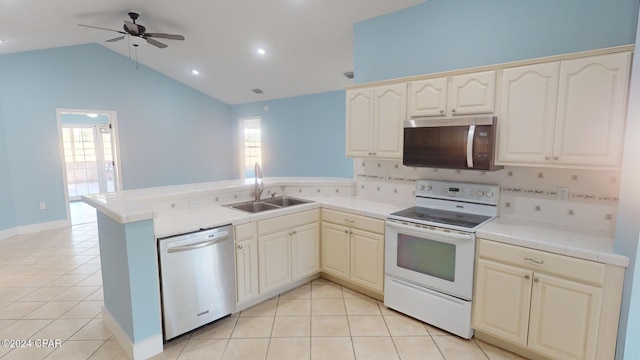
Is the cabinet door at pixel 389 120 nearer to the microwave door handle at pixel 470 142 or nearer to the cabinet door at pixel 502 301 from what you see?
the microwave door handle at pixel 470 142

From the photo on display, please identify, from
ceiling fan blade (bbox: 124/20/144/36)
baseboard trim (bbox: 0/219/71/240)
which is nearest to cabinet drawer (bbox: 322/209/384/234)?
ceiling fan blade (bbox: 124/20/144/36)

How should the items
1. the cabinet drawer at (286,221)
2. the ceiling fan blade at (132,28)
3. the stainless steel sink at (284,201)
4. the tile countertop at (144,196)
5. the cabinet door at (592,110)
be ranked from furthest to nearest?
the ceiling fan blade at (132,28)
the stainless steel sink at (284,201)
the cabinet drawer at (286,221)
the tile countertop at (144,196)
the cabinet door at (592,110)

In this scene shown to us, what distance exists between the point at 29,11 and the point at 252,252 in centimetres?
403

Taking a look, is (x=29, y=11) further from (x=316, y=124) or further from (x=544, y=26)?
(x=544, y=26)

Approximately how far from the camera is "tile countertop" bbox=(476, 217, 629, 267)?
1.89 metres

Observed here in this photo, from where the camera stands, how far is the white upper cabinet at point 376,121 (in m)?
3.06

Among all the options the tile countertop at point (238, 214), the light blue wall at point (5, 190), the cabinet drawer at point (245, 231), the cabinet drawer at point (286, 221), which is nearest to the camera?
the tile countertop at point (238, 214)

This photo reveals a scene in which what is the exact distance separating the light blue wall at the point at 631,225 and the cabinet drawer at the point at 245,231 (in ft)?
8.45

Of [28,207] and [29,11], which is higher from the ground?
[29,11]

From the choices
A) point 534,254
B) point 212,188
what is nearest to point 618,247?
point 534,254

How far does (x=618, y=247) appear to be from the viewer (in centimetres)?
185

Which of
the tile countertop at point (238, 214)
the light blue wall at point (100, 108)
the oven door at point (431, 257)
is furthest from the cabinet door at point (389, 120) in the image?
the light blue wall at point (100, 108)

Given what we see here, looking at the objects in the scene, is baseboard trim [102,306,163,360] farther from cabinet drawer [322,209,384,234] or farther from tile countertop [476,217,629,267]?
tile countertop [476,217,629,267]

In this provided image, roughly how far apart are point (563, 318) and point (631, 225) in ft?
2.32
